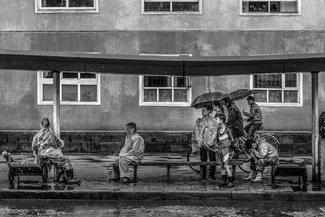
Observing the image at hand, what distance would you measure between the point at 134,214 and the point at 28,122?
11.8 m

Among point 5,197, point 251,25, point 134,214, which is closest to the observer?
point 134,214

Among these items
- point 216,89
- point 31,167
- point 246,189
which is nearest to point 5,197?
point 31,167

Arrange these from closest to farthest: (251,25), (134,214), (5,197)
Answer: (134,214), (5,197), (251,25)

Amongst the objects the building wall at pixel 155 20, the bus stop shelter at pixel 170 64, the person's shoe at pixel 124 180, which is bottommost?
the person's shoe at pixel 124 180

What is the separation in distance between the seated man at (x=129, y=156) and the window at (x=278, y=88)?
8549mm

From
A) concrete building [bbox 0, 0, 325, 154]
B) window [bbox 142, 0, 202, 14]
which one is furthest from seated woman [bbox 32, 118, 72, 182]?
window [bbox 142, 0, 202, 14]

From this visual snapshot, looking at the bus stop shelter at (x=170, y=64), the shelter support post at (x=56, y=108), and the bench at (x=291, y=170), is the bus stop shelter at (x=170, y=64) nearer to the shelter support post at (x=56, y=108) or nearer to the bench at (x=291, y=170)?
the shelter support post at (x=56, y=108)

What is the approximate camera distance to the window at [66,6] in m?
22.2

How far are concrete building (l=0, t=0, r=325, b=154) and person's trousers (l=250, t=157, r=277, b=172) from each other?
7472 millimetres

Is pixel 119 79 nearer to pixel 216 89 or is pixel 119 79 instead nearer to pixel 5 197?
pixel 216 89

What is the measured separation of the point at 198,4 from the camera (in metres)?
22.3

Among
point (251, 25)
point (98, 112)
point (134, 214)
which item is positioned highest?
point (251, 25)

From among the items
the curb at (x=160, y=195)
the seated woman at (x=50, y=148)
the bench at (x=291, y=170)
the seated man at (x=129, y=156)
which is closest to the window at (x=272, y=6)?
the seated man at (x=129, y=156)

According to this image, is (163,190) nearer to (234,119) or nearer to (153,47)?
(234,119)
